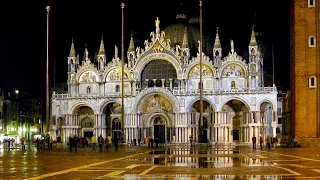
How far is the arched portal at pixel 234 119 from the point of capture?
8438 cm

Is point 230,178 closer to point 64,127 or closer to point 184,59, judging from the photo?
point 184,59

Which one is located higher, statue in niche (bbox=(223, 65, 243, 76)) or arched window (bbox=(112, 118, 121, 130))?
statue in niche (bbox=(223, 65, 243, 76))

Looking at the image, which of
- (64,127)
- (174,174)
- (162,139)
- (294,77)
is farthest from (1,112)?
(174,174)

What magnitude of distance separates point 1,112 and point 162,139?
36.3 metres

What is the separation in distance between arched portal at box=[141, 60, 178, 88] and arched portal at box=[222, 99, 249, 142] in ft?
31.6

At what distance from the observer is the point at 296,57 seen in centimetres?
6475

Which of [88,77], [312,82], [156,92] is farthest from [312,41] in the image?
[88,77]

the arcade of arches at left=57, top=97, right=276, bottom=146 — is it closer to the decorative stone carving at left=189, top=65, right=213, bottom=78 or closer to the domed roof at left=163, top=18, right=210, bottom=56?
the decorative stone carving at left=189, top=65, right=213, bottom=78

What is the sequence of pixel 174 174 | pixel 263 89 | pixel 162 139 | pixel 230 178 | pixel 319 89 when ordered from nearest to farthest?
pixel 230 178, pixel 174 174, pixel 319 89, pixel 263 89, pixel 162 139

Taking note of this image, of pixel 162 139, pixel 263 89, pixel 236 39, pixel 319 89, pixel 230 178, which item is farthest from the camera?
pixel 236 39

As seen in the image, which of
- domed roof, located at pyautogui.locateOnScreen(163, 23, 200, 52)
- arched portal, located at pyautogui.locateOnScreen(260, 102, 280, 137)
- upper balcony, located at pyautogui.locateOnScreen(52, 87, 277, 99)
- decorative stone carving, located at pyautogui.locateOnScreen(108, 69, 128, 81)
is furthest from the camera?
domed roof, located at pyautogui.locateOnScreen(163, 23, 200, 52)

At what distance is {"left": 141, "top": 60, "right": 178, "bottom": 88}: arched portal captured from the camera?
89.6 metres

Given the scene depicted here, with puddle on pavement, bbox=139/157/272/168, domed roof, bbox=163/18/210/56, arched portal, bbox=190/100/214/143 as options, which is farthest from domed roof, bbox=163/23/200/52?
puddle on pavement, bbox=139/157/272/168

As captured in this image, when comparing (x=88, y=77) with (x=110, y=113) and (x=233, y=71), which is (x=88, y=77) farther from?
(x=233, y=71)
